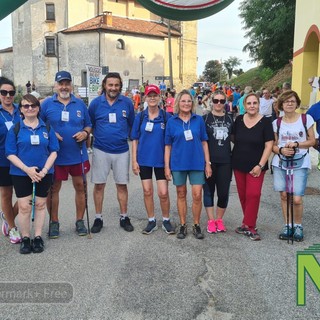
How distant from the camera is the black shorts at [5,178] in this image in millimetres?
4611

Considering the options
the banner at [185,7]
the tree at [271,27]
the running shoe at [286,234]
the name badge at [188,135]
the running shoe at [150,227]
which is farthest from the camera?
the tree at [271,27]

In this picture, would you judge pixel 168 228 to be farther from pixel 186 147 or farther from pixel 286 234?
pixel 286 234

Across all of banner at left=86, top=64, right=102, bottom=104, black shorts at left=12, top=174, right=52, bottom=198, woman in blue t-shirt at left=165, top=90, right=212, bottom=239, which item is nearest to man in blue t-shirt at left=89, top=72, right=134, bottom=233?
woman in blue t-shirt at left=165, top=90, right=212, bottom=239

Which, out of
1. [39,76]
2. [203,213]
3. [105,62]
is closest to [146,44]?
[105,62]

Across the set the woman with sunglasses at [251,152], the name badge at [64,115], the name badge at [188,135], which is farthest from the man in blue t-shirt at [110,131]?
the woman with sunglasses at [251,152]

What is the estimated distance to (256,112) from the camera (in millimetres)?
4762

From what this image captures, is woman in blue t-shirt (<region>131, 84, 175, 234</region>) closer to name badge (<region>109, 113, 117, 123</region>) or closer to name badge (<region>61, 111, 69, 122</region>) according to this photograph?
name badge (<region>109, 113, 117, 123</region>)

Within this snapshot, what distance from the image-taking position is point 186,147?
4746 millimetres

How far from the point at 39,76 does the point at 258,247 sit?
44.4 metres

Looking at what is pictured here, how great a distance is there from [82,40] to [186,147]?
134 feet

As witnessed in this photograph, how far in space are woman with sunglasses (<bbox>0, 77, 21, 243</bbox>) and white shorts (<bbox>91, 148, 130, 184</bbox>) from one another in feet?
3.49

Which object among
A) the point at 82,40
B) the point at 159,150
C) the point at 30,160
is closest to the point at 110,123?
the point at 159,150

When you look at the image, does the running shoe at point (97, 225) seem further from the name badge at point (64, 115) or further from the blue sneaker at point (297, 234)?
the blue sneaker at point (297, 234)

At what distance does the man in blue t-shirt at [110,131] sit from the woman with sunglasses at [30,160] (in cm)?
69
